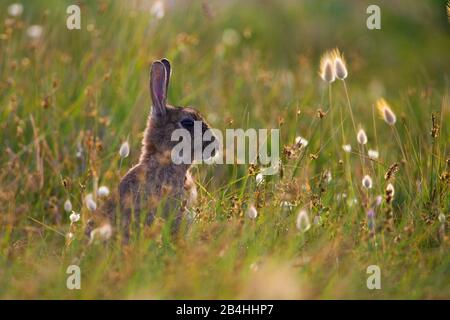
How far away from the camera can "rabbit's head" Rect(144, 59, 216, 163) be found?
7.50 metres

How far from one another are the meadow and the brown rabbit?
20 cm

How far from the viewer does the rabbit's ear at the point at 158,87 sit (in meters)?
7.29

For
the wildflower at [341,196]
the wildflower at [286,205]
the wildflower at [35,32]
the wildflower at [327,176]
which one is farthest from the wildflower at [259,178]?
the wildflower at [35,32]

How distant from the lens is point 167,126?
753cm

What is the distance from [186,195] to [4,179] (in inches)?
66.3

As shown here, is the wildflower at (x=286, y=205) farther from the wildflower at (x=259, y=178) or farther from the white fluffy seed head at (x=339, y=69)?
the white fluffy seed head at (x=339, y=69)

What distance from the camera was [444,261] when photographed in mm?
5754

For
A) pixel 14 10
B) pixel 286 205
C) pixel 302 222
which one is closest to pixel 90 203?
pixel 286 205

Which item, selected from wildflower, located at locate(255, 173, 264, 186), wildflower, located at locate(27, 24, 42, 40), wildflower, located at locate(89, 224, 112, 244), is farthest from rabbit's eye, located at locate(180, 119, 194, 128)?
wildflower, located at locate(27, 24, 42, 40)

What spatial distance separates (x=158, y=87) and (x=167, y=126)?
0.33m

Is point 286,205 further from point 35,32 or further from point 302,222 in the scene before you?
point 35,32

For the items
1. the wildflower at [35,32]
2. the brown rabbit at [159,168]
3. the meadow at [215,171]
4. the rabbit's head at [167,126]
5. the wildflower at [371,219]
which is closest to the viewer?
the meadow at [215,171]

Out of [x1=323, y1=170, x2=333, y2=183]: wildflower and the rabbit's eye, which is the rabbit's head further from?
[x1=323, y1=170, x2=333, y2=183]: wildflower
